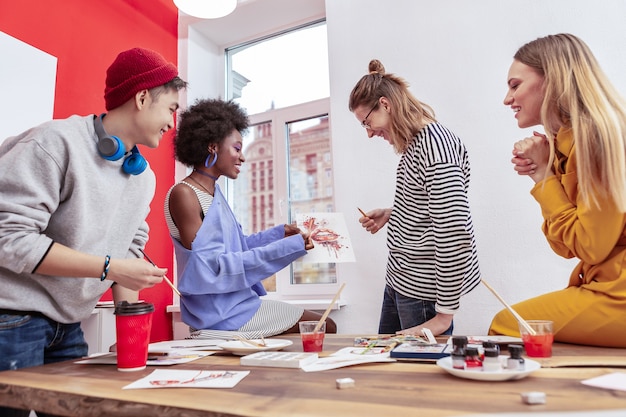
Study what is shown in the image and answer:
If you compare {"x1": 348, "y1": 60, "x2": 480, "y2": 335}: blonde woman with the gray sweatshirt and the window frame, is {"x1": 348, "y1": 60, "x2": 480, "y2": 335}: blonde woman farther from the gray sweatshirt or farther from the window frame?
the window frame

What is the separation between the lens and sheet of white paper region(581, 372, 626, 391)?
2.34 feet

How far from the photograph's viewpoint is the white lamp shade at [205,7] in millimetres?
2611

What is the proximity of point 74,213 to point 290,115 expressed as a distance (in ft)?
7.49

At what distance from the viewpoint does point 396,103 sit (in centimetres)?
178

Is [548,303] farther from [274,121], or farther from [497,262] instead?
[274,121]

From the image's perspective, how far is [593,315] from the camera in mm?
1137

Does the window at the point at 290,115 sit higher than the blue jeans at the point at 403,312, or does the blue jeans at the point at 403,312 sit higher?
the window at the point at 290,115

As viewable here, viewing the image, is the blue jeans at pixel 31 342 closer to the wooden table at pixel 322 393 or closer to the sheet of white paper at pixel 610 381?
the wooden table at pixel 322 393

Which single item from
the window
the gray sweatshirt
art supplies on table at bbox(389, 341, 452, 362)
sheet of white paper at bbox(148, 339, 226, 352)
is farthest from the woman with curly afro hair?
the window

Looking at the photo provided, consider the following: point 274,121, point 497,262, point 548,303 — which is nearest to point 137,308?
point 548,303

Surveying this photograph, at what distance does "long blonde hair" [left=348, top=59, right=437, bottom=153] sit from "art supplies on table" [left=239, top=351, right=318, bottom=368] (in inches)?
38.1

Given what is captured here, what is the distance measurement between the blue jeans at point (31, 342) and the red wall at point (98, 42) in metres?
1.36

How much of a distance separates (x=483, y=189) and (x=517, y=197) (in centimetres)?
17

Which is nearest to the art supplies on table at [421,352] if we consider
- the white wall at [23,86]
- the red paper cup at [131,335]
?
the red paper cup at [131,335]
